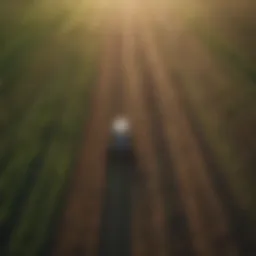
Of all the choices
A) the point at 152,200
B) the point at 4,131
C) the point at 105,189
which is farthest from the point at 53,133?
the point at 152,200

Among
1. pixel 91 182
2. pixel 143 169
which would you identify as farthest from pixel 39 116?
pixel 143 169

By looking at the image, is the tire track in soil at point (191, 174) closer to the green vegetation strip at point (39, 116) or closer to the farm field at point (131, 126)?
the farm field at point (131, 126)

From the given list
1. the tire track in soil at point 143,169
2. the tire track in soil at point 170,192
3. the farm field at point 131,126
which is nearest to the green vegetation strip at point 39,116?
the farm field at point 131,126

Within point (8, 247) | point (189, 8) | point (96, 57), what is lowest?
point (8, 247)

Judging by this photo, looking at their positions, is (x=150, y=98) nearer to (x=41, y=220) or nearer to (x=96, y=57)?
(x=96, y=57)

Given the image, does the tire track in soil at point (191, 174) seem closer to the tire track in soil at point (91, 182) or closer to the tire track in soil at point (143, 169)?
the tire track in soil at point (143, 169)
